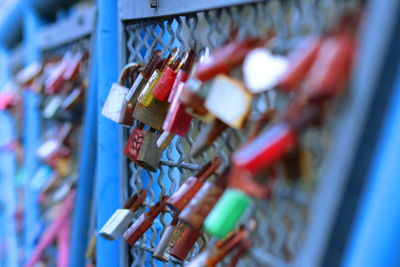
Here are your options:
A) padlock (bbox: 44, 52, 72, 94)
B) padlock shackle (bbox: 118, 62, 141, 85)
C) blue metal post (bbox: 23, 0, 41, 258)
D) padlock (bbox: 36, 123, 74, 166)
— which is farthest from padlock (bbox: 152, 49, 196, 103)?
blue metal post (bbox: 23, 0, 41, 258)

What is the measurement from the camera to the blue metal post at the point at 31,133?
310cm

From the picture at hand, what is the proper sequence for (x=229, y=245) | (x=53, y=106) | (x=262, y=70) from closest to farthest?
(x=262, y=70) → (x=229, y=245) → (x=53, y=106)

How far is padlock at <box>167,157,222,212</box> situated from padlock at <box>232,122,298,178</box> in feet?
1.09

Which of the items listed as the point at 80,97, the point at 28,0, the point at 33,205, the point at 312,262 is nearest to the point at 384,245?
the point at 312,262

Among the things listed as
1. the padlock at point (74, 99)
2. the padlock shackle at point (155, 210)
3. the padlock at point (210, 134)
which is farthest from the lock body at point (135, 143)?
the padlock at point (74, 99)

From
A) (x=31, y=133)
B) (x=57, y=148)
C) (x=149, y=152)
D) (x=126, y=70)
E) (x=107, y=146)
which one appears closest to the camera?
(x=149, y=152)

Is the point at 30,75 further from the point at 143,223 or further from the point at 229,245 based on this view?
the point at 229,245

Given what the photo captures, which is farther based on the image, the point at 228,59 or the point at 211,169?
the point at 211,169

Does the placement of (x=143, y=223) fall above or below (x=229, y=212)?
below

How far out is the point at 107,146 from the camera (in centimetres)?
164

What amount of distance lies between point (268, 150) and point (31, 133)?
252cm

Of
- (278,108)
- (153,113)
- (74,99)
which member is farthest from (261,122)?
(74,99)

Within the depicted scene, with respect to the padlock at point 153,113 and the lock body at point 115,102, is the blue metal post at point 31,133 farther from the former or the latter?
the padlock at point 153,113

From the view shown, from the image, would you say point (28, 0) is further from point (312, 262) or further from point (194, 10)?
point (312, 262)
